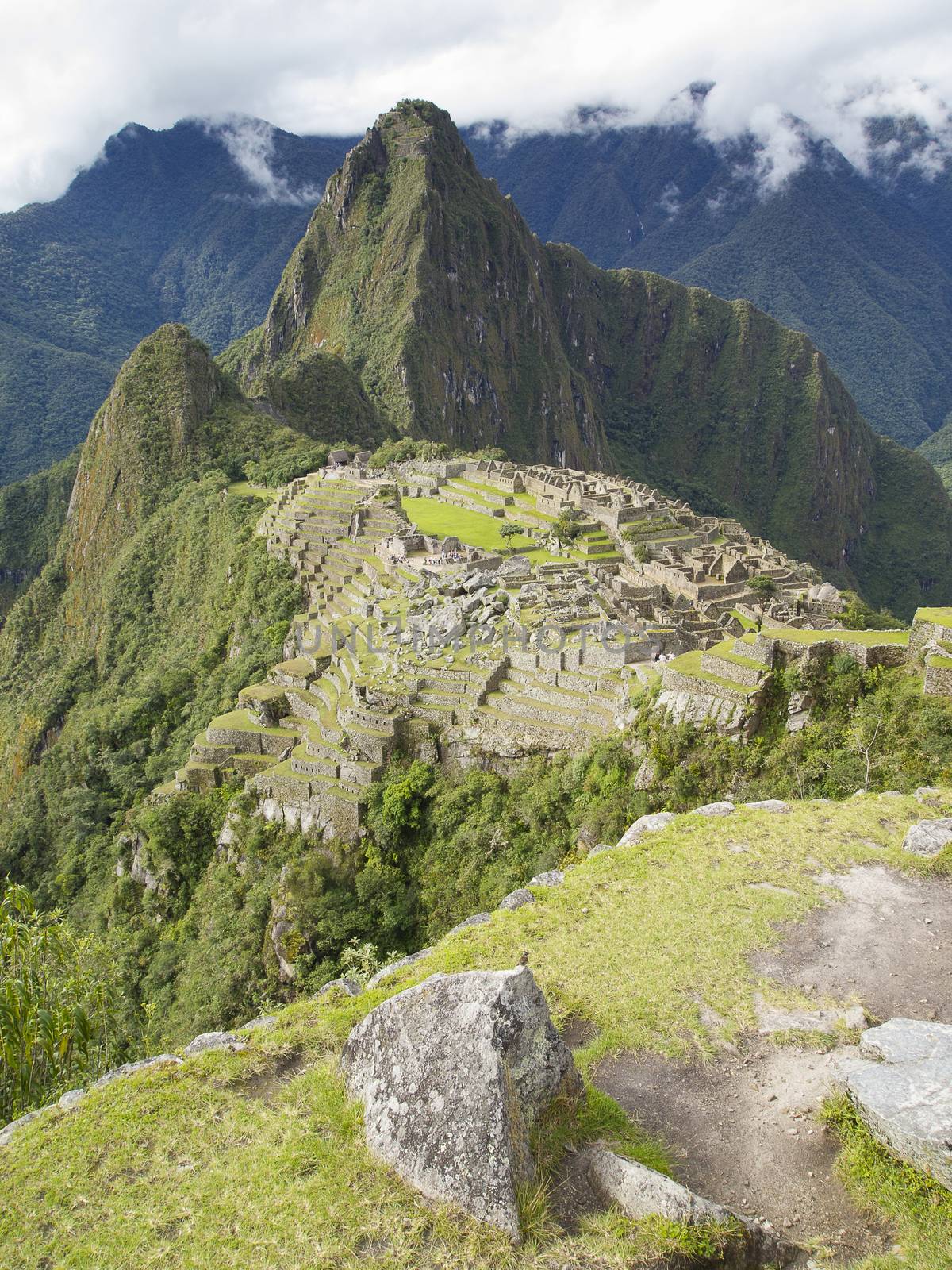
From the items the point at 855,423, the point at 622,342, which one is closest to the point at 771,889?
the point at 855,423

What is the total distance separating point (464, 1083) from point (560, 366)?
165m

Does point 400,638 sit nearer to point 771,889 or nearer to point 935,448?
point 771,889

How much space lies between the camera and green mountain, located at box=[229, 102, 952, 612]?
129m

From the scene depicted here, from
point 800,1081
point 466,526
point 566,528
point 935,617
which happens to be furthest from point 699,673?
point 466,526

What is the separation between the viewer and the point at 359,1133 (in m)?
6.67

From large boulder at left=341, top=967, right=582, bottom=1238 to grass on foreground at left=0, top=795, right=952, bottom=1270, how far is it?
0.18 meters

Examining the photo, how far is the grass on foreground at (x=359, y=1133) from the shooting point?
5887 millimetres

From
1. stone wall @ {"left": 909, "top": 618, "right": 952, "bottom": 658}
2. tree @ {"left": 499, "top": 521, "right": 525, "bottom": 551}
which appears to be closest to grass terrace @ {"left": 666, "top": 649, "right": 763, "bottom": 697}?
stone wall @ {"left": 909, "top": 618, "right": 952, "bottom": 658}

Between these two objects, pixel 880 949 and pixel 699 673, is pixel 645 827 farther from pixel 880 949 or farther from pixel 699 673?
pixel 699 673

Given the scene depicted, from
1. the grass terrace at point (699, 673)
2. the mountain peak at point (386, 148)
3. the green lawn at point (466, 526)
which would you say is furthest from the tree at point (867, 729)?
the mountain peak at point (386, 148)

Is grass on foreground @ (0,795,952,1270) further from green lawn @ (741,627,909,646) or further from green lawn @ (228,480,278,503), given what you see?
green lawn @ (228,480,278,503)

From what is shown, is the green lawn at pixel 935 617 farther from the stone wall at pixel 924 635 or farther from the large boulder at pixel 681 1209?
the large boulder at pixel 681 1209

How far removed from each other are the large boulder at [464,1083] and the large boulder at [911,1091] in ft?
7.09

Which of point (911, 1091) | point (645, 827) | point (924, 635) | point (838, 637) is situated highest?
point (924, 635)
